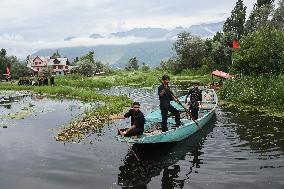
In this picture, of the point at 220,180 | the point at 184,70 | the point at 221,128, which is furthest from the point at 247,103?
the point at 184,70

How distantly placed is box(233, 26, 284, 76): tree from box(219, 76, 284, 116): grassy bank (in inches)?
44.3

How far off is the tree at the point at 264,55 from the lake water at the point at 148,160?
882 cm

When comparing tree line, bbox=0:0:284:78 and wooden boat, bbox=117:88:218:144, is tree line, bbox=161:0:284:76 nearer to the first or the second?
tree line, bbox=0:0:284:78

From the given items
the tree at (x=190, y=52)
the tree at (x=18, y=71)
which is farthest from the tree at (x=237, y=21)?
the tree at (x=18, y=71)

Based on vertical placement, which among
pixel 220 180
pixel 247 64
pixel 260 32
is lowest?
pixel 220 180

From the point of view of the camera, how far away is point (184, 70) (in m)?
75.2

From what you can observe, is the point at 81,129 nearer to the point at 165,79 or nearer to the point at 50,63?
the point at 165,79

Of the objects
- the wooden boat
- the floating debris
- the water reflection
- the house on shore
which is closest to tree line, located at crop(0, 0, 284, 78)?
Result: the water reflection

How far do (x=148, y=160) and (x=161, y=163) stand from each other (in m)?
0.62

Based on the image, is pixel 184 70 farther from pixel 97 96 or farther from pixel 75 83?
pixel 97 96

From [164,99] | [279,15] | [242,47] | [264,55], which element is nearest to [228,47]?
[279,15]

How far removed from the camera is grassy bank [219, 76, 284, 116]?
85.6ft

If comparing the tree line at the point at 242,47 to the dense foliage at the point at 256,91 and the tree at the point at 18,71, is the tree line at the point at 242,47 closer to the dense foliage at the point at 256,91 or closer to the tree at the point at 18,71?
the dense foliage at the point at 256,91

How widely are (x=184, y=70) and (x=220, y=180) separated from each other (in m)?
63.0
